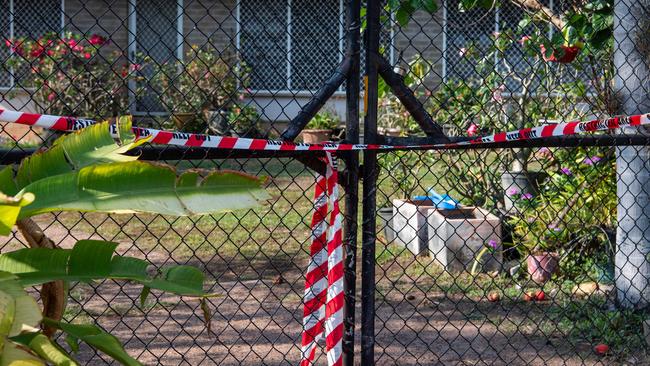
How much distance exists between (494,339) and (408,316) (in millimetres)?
661

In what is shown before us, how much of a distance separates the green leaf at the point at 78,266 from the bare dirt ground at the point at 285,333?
1964mm

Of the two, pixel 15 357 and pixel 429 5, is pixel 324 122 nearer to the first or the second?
pixel 429 5

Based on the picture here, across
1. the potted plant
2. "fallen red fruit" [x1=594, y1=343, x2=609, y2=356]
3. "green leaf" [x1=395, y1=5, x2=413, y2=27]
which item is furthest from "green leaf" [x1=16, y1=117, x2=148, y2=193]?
the potted plant

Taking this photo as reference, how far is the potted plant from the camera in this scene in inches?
535

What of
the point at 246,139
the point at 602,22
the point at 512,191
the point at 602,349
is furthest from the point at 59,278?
the point at 512,191

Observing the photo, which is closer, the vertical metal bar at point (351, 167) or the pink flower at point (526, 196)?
the vertical metal bar at point (351, 167)

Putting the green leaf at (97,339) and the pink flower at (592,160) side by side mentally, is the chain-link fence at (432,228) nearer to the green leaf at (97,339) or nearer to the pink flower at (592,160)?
the pink flower at (592,160)

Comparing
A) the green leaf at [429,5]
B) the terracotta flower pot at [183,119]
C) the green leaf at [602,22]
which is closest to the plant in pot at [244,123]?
the terracotta flower pot at [183,119]

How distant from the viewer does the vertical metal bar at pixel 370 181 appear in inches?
133

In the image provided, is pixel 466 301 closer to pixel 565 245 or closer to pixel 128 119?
pixel 565 245

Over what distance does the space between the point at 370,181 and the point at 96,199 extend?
1686 mm

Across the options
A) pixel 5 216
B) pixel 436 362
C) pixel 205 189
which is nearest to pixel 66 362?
pixel 5 216

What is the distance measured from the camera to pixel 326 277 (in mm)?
3543

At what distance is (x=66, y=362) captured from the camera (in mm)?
1707
